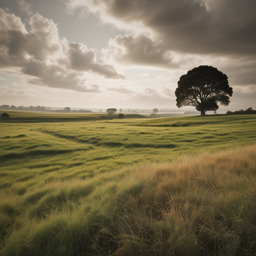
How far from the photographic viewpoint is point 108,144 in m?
18.0

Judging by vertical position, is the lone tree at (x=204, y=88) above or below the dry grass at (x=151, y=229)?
above

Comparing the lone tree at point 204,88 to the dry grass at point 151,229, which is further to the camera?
the lone tree at point 204,88

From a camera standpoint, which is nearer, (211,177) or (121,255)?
(121,255)

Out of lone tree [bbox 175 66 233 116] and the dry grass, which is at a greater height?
lone tree [bbox 175 66 233 116]

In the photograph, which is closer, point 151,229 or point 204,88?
point 151,229

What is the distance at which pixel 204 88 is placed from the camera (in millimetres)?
48344

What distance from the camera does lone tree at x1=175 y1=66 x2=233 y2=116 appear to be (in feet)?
151

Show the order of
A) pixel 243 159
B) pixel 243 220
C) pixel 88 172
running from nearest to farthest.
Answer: pixel 243 220, pixel 243 159, pixel 88 172

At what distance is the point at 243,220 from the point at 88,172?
26.9 ft

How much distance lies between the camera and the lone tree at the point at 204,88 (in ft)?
151

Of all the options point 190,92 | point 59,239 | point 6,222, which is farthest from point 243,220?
point 190,92

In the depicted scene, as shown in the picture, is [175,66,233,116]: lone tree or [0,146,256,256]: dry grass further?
[175,66,233,116]: lone tree

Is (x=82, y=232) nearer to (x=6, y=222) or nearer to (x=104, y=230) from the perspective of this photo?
(x=104, y=230)

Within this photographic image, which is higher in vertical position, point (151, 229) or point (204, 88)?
point (204, 88)
